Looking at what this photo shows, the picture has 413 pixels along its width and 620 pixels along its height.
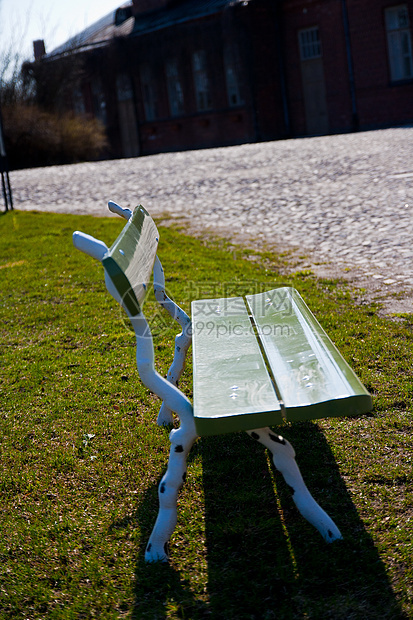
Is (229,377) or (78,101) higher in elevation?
(78,101)

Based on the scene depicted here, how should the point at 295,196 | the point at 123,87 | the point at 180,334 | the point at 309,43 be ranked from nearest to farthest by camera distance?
the point at 180,334 → the point at 295,196 → the point at 309,43 → the point at 123,87

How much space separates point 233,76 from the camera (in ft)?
78.0

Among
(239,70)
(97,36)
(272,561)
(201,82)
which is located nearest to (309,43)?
(239,70)

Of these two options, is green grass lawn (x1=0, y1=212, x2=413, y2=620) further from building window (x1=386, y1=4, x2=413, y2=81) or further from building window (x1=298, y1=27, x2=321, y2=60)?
building window (x1=298, y1=27, x2=321, y2=60)

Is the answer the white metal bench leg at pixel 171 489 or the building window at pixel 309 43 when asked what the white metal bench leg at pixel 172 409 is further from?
the building window at pixel 309 43

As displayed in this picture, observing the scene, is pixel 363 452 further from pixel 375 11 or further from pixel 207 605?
pixel 375 11

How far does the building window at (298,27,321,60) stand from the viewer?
21.9m

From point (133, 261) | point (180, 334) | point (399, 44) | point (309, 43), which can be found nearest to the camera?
point (133, 261)

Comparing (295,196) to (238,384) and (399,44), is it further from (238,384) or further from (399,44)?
(399,44)

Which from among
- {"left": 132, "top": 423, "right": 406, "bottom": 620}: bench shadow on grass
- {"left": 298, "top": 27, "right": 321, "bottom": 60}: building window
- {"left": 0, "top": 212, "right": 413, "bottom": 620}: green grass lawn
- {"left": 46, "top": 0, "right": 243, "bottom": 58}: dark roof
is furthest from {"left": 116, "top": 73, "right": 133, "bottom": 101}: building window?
{"left": 132, "top": 423, "right": 406, "bottom": 620}: bench shadow on grass

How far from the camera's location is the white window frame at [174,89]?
84.0ft

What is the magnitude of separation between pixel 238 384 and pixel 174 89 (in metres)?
25.3

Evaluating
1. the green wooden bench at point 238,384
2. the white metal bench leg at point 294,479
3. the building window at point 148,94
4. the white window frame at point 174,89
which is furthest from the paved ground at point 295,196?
the building window at point 148,94

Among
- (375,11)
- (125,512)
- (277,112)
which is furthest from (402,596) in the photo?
(277,112)
